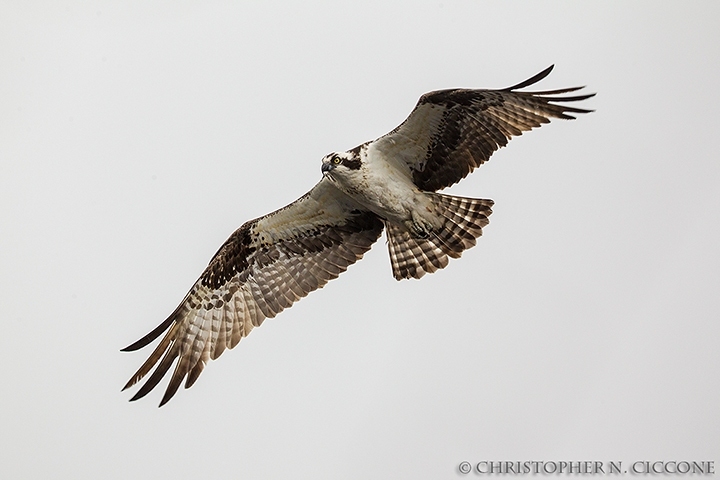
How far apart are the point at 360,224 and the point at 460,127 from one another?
74.0 inches

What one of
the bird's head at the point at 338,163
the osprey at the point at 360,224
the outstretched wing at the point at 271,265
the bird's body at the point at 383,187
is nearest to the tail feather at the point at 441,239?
the osprey at the point at 360,224

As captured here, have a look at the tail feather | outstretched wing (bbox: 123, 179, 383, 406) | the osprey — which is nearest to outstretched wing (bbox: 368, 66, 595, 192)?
the osprey

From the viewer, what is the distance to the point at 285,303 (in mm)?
13656

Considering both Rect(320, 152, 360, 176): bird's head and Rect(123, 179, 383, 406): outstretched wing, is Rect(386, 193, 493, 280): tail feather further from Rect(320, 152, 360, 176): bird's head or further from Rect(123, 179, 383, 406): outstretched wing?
Rect(320, 152, 360, 176): bird's head

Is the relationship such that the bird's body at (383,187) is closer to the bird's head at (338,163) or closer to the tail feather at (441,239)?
the bird's head at (338,163)

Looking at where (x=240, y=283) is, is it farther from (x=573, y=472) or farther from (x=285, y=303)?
(x=573, y=472)

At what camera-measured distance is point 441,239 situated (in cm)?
1341

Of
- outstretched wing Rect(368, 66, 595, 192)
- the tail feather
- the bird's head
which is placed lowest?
the tail feather

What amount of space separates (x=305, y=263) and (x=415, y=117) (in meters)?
2.49

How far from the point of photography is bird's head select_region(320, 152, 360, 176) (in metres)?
12.5

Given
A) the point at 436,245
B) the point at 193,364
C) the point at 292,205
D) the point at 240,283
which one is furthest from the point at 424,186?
the point at 193,364

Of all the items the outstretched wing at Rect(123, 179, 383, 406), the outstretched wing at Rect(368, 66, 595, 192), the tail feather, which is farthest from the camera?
the outstretched wing at Rect(123, 179, 383, 406)

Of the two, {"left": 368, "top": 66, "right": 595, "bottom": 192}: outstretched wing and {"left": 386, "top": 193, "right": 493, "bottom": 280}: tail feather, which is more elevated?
{"left": 368, "top": 66, "right": 595, "bottom": 192}: outstretched wing

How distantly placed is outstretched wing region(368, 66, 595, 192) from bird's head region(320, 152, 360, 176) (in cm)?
43
